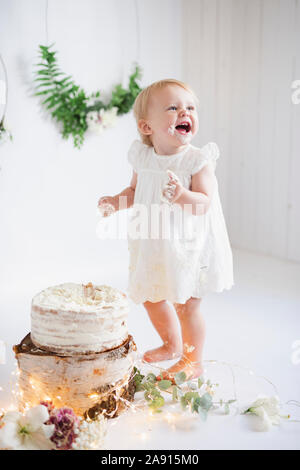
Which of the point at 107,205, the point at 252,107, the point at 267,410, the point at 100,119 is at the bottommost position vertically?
the point at 267,410

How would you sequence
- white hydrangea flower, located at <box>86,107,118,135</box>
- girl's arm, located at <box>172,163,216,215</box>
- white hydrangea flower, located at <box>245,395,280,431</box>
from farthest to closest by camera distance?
white hydrangea flower, located at <box>86,107,118,135</box> → girl's arm, located at <box>172,163,216,215</box> → white hydrangea flower, located at <box>245,395,280,431</box>

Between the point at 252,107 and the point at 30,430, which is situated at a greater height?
the point at 252,107

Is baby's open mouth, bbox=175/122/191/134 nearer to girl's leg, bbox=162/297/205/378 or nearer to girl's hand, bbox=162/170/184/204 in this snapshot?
girl's hand, bbox=162/170/184/204

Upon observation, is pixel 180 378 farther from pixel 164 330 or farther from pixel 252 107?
pixel 252 107

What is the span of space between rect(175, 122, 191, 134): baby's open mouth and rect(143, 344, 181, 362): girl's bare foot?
26.4 inches

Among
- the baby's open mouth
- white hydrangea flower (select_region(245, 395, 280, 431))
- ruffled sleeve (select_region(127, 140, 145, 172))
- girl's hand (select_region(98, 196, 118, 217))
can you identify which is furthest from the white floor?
the baby's open mouth

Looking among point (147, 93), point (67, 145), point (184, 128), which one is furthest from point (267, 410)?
point (67, 145)

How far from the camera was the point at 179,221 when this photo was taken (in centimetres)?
149

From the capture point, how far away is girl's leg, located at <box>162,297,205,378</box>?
1.52 m

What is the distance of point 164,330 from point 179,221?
0.37 meters

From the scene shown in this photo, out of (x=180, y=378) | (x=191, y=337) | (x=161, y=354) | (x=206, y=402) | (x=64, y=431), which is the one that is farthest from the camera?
(x=161, y=354)

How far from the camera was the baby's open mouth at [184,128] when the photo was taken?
1.47 meters

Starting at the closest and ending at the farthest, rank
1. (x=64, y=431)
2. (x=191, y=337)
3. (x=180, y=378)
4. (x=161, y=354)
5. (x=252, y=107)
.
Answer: (x=64, y=431)
(x=180, y=378)
(x=191, y=337)
(x=161, y=354)
(x=252, y=107)
